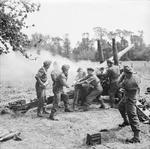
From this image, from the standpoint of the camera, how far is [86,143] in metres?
7.59

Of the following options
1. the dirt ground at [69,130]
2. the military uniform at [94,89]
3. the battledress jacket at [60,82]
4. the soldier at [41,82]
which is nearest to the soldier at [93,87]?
the military uniform at [94,89]

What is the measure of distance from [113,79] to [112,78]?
0.18ft

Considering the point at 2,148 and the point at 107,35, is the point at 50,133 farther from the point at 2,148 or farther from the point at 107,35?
the point at 107,35

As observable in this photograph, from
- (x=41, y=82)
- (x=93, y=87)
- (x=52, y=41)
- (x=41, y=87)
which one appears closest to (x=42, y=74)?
(x=41, y=82)

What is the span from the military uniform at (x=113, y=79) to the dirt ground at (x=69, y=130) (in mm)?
764

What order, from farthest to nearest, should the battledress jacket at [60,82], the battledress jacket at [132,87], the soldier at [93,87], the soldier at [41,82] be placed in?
the soldier at [93,87] → the soldier at [41,82] → the battledress jacket at [60,82] → the battledress jacket at [132,87]

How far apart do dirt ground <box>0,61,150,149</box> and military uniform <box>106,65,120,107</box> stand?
76 centimetres

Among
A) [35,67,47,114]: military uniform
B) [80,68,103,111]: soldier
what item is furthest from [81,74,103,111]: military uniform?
[35,67,47,114]: military uniform

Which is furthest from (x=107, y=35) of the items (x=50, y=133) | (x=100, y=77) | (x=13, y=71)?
(x=50, y=133)

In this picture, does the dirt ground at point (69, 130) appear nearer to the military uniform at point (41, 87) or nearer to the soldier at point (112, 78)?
the military uniform at point (41, 87)

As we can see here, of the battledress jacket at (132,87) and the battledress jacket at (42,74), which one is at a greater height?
the battledress jacket at (42,74)

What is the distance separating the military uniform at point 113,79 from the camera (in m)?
11.2

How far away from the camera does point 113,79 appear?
A: 11.3 metres

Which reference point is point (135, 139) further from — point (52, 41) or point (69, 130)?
point (52, 41)
